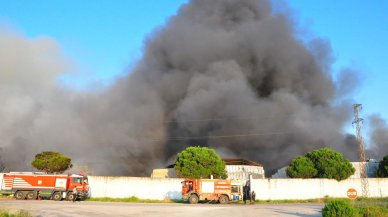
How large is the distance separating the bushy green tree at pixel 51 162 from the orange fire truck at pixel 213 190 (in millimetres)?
27755

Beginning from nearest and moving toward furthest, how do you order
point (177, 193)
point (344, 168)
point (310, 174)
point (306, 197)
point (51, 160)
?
point (177, 193) < point (306, 197) < point (344, 168) < point (310, 174) < point (51, 160)

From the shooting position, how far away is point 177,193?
36531mm

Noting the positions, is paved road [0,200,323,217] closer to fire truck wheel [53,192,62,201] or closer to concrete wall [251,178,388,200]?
fire truck wheel [53,192,62,201]

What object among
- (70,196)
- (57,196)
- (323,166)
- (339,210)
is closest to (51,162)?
(57,196)

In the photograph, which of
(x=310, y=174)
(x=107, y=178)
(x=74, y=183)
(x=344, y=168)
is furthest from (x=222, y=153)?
(x=74, y=183)

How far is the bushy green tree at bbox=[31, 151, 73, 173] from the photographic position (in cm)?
5194

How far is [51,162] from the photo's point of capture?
170ft

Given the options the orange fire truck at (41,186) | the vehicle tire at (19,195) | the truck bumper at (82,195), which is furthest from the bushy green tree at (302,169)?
the vehicle tire at (19,195)

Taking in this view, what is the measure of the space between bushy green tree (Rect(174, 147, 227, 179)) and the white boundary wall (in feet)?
22.6

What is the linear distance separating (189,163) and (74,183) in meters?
15.0

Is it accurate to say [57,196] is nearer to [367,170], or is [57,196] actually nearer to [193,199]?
[193,199]

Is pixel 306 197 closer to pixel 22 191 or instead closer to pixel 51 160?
pixel 22 191

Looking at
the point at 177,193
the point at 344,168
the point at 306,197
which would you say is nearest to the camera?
the point at 177,193

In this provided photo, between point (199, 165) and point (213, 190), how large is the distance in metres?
12.5
